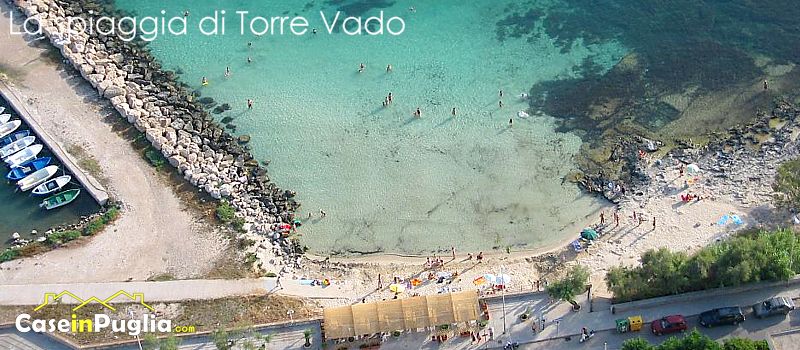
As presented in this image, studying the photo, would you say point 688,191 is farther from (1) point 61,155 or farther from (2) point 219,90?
(1) point 61,155

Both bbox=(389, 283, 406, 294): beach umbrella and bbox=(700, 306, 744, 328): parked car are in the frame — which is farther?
bbox=(389, 283, 406, 294): beach umbrella

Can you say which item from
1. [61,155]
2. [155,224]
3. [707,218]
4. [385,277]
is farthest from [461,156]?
[61,155]

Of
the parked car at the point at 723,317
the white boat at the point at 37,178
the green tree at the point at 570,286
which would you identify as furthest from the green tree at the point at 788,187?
the white boat at the point at 37,178

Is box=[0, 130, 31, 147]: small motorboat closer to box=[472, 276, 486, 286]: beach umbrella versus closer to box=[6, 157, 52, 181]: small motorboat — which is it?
box=[6, 157, 52, 181]: small motorboat

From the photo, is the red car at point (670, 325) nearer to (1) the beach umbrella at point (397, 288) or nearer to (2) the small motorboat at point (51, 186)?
(1) the beach umbrella at point (397, 288)

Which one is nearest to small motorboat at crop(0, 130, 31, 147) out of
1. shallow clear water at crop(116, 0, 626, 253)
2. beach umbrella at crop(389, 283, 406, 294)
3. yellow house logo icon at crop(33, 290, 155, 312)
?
shallow clear water at crop(116, 0, 626, 253)

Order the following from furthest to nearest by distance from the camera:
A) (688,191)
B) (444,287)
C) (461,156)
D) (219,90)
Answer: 1. (219,90)
2. (461,156)
3. (688,191)
4. (444,287)
